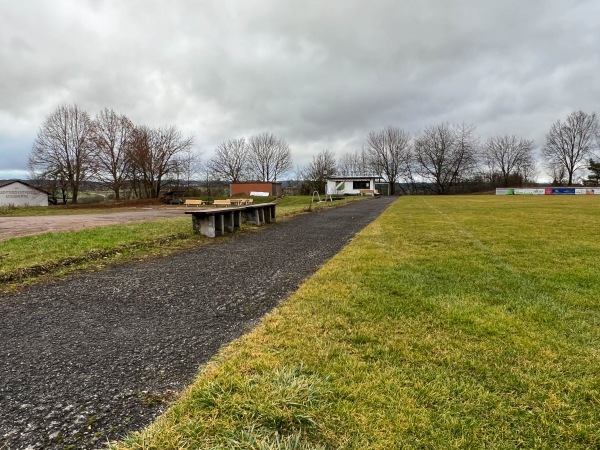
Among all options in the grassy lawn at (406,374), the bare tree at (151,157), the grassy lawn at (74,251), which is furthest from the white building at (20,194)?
the grassy lawn at (406,374)

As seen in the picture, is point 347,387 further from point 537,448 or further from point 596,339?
point 596,339

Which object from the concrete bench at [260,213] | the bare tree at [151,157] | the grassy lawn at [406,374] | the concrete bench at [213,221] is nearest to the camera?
the grassy lawn at [406,374]

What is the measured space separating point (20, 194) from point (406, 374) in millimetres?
52877

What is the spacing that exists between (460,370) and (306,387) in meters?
1.03

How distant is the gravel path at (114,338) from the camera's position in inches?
72.1

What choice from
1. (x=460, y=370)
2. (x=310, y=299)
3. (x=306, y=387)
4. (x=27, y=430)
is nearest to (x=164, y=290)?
(x=310, y=299)

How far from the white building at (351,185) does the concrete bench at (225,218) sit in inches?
1547

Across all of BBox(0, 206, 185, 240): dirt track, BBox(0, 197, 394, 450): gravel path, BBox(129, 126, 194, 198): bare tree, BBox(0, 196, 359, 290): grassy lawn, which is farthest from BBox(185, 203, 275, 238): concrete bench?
BBox(129, 126, 194, 198): bare tree

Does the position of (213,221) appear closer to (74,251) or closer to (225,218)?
(225,218)

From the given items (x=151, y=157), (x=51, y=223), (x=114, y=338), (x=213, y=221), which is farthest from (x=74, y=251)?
(x=151, y=157)

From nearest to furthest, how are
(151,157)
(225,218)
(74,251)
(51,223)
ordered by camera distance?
(74,251) < (225,218) < (51,223) < (151,157)

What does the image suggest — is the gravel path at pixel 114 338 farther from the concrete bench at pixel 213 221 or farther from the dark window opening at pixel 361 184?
the dark window opening at pixel 361 184

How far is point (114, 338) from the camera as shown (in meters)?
2.87

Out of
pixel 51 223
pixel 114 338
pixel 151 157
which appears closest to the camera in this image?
pixel 114 338
